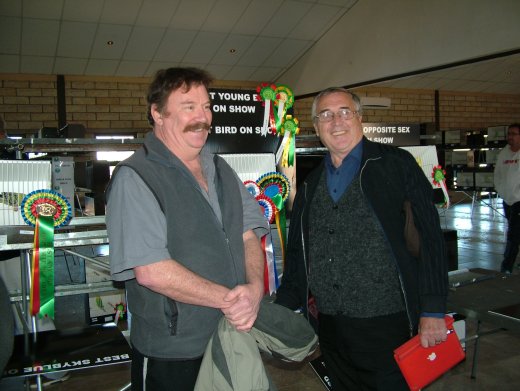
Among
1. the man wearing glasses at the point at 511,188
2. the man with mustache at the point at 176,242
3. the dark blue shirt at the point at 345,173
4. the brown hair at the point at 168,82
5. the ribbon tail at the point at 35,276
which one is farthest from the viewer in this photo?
the man wearing glasses at the point at 511,188

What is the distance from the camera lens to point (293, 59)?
9.25 meters

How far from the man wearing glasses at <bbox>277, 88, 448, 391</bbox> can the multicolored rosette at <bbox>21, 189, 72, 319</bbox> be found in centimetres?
133

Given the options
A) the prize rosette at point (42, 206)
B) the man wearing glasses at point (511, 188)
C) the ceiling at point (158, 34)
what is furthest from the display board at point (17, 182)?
the ceiling at point (158, 34)

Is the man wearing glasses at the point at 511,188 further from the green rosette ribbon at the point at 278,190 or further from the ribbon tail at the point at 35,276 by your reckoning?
the ribbon tail at the point at 35,276

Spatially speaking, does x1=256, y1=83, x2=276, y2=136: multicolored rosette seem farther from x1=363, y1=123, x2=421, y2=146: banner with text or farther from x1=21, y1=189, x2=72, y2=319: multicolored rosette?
x1=21, y1=189, x2=72, y2=319: multicolored rosette

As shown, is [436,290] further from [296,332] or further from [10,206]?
[10,206]

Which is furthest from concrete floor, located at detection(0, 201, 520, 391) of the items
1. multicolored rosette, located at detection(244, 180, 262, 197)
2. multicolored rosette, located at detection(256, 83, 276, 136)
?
multicolored rosette, located at detection(256, 83, 276, 136)

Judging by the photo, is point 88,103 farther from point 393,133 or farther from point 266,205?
point 266,205

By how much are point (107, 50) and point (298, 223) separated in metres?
7.00

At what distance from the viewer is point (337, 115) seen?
65.9 inches

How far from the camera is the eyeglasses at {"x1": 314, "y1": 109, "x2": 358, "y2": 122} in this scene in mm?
1672

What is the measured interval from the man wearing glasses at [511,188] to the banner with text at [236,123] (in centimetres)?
333

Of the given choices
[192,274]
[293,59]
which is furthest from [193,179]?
[293,59]

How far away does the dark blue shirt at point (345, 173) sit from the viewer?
1.62 metres
